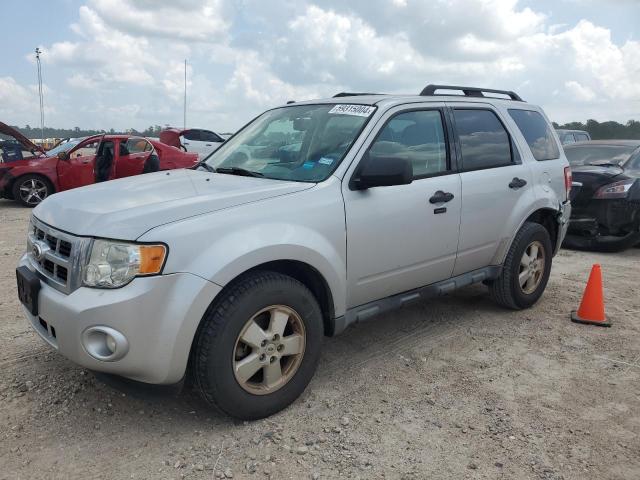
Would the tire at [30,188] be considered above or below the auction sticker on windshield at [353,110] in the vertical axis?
below

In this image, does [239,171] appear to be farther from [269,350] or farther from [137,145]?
[137,145]

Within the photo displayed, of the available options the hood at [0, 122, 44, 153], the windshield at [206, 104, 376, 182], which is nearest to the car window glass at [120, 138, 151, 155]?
the hood at [0, 122, 44, 153]

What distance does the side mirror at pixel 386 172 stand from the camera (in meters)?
3.18

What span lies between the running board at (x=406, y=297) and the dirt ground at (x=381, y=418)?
43 centimetres

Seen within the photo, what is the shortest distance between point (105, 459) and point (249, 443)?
0.71 meters

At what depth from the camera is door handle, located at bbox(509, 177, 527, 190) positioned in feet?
14.6

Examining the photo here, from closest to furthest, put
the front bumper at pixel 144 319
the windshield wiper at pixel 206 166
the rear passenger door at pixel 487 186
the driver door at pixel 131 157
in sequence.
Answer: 1. the front bumper at pixel 144 319
2. the windshield wiper at pixel 206 166
3. the rear passenger door at pixel 487 186
4. the driver door at pixel 131 157

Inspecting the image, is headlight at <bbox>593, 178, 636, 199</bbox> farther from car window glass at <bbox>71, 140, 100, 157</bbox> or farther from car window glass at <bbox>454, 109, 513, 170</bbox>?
car window glass at <bbox>71, 140, 100, 157</bbox>

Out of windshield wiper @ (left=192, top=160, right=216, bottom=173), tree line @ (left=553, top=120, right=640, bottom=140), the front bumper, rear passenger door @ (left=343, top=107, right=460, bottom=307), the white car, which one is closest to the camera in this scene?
the front bumper

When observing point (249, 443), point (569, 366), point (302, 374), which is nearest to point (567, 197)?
point (569, 366)

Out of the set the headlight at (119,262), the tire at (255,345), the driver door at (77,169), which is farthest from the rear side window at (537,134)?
the driver door at (77,169)

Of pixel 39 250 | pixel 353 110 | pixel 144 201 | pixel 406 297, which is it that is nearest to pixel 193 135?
pixel 353 110

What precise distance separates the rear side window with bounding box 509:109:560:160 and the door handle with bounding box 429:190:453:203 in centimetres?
141

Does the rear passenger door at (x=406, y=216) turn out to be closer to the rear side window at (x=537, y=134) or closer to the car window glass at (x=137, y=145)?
the rear side window at (x=537, y=134)
